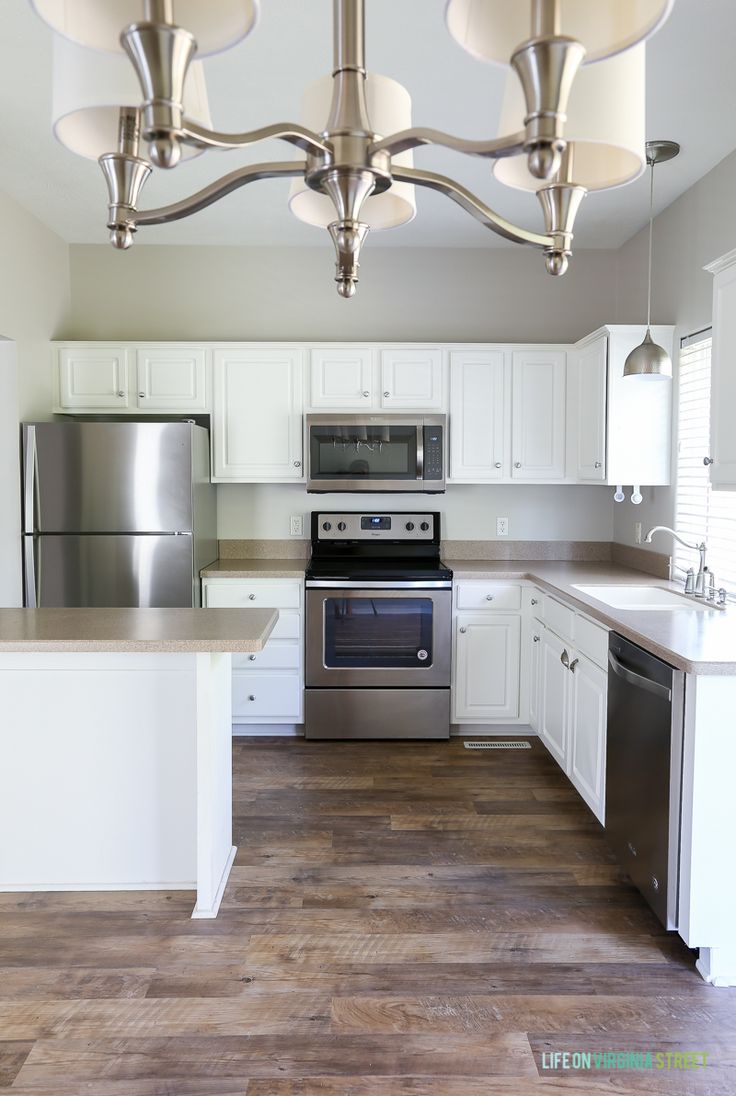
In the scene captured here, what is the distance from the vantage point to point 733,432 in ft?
7.54

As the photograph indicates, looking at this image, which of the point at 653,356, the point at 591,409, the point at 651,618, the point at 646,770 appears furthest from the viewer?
the point at 591,409

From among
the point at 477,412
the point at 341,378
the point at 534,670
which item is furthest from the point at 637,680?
the point at 341,378

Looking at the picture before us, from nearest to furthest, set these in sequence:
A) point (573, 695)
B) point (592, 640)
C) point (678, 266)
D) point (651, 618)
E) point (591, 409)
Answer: point (651, 618) → point (592, 640) → point (573, 695) → point (678, 266) → point (591, 409)

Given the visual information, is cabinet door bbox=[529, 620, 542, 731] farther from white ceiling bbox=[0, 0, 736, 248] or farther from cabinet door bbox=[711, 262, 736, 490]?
white ceiling bbox=[0, 0, 736, 248]

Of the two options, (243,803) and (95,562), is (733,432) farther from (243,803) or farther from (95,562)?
(95,562)

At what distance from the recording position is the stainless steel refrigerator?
11.6 feet

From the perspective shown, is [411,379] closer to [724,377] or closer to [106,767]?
[724,377]

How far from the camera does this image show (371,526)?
425 cm

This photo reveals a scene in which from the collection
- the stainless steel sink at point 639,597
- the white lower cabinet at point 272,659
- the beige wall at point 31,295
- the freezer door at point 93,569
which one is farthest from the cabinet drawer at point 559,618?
the beige wall at point 31,295

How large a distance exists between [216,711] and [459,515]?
7.76 feet

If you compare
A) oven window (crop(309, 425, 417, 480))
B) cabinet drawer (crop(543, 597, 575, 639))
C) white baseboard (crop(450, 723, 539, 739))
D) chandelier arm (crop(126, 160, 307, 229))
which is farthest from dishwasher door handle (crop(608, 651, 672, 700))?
oven window (crop(309, 425, 417, 480))

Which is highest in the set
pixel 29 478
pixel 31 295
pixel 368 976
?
pixel 31 295

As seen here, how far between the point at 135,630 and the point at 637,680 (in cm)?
153

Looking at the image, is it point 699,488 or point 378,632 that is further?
point 378,632
